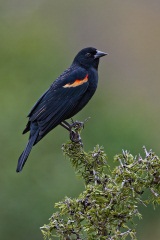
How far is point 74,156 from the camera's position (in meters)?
4.20

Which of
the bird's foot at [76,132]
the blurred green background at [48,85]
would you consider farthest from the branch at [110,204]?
the blurred green background at [48,85]

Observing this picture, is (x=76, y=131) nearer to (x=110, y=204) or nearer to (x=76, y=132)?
(x=76, y=132)

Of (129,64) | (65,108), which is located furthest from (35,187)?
(129,64)

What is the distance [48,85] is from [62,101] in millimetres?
5474

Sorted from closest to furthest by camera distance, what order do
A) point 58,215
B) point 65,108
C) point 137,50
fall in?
point 58,215
point 65,108
point 137,50

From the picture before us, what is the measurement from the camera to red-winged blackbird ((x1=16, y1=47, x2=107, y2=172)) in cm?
539

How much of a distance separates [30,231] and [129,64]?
30.4 feet

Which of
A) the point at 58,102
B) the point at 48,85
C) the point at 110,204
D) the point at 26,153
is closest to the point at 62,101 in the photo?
the point at 58,102

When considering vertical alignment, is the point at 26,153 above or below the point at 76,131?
above

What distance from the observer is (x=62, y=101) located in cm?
570

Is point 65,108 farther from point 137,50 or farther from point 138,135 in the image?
point 137,50

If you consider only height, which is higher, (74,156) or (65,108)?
(65,108)

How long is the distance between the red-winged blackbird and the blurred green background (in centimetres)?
326

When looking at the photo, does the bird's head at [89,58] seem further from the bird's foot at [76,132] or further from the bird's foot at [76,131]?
the bird's foot at [76,132]
